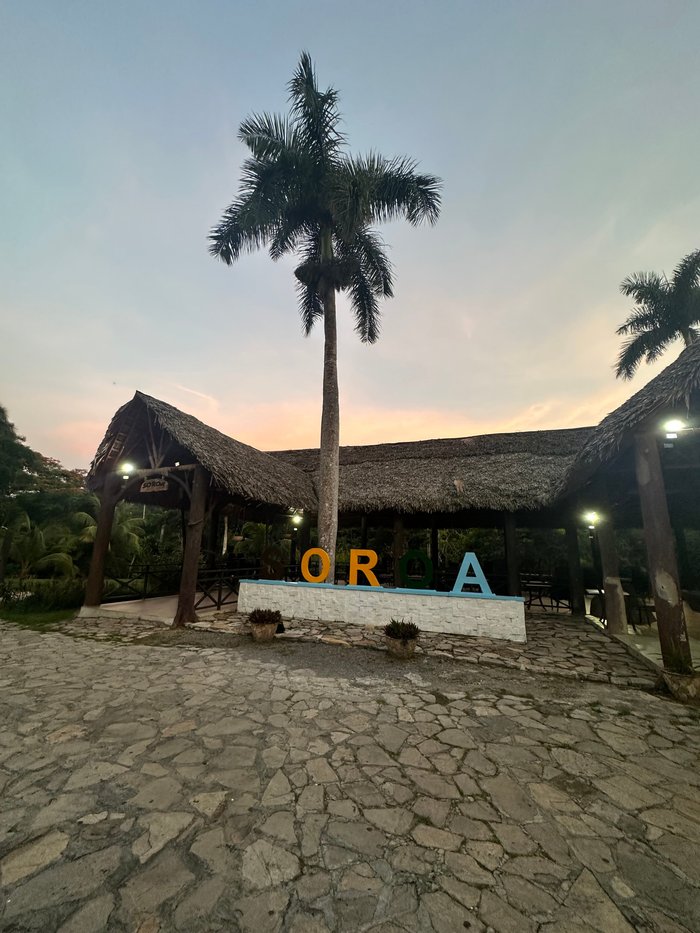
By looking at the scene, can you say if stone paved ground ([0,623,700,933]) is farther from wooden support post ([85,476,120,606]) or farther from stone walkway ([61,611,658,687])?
wooden support post ([85,476,120,606])

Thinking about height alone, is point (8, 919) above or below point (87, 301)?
below

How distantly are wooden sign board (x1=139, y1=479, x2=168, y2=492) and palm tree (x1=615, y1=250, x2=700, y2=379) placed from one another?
78.0 ft

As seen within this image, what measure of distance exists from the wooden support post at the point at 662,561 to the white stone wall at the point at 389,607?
8.51 ft

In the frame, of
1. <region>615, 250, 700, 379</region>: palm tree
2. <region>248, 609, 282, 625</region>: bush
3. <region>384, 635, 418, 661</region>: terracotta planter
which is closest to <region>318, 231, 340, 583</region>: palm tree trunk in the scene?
<region>248, 609, 282, 625</region>: bush

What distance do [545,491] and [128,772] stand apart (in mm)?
11009

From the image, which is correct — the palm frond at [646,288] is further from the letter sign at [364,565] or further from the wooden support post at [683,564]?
the letter sign at [364,565]

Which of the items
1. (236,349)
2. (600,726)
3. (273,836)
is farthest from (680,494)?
(236,349)

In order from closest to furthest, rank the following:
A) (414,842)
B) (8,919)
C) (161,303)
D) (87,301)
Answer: (8,919)
(414,842)
(87,301)
(161,303)

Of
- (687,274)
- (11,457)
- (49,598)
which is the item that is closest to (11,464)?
(11,457)

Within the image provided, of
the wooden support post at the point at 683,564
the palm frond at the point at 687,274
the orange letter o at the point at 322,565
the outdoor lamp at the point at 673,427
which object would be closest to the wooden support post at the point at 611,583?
the wooden support post at the point at 683,564

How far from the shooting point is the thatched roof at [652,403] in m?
4.69

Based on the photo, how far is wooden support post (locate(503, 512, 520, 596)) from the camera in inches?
407

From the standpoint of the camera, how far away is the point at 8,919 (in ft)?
5.72

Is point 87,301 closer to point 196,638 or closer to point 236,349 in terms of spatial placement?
point 236,349
